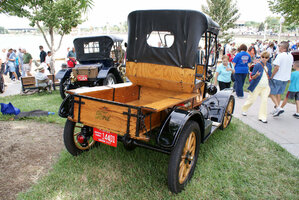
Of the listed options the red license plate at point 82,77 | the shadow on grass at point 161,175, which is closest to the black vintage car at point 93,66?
the red license plate at point 82,77

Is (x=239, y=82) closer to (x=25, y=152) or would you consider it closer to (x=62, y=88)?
(x=62, y=88)

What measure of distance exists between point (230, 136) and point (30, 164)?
3.74 metres

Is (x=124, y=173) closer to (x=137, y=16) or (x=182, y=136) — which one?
(x=182, y=136)

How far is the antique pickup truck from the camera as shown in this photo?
2.46m

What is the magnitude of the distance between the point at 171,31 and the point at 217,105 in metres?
2.02

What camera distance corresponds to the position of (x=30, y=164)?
10.5 feet

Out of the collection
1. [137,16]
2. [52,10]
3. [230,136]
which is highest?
[52,10]

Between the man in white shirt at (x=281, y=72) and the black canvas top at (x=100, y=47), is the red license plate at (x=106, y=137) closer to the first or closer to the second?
the man in white shirt at (x=281, y=72)

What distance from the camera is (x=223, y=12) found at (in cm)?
2500

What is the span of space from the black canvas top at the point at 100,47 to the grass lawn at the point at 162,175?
4876 millimetres

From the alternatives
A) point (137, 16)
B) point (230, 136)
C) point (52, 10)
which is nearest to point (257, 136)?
point (230, 136)

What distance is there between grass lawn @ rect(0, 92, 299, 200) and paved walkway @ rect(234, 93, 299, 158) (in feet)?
1.67

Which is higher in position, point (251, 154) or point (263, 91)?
point (263, 91)

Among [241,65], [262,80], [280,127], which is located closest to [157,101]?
[262,80]
